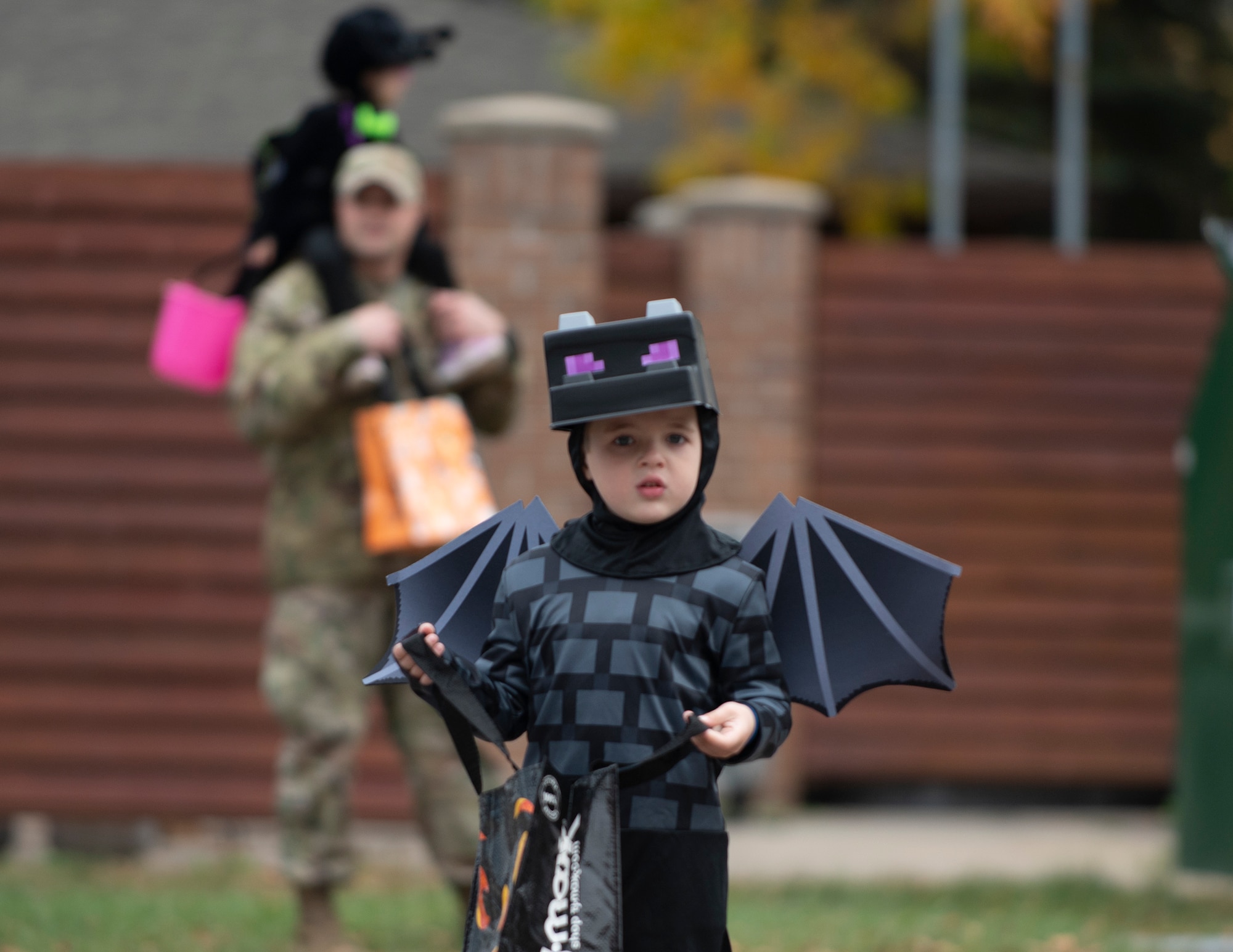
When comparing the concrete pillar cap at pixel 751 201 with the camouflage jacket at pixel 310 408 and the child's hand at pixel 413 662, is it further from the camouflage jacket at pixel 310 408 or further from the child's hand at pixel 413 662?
the child's hand at pixel 413 662

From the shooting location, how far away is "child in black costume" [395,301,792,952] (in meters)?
2.24

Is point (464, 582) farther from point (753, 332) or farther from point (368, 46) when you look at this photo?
point (753, 332)

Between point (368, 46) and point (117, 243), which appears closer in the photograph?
point (368, 46)

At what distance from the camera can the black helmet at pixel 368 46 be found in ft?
13.7

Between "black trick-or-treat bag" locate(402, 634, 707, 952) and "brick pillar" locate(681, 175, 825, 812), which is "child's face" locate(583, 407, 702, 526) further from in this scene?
"brick pillar" locate(681, 175, 825, 812)

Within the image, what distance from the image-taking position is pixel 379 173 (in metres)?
4.05

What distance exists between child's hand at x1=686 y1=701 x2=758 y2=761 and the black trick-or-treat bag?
0.02 meters

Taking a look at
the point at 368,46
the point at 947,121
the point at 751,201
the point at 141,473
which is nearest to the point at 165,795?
the point at 141,473

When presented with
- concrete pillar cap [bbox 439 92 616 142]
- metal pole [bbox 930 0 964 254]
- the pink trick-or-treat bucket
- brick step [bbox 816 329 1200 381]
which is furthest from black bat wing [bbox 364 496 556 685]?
metal pole [bbox 930 0 964 254]

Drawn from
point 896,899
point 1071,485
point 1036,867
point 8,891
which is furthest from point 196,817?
point 1071,485

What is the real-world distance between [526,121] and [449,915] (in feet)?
10.9

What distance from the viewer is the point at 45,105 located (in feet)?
38.8

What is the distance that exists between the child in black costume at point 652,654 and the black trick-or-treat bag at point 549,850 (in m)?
0.05

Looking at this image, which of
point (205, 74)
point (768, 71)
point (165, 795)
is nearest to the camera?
point (165, 795)
